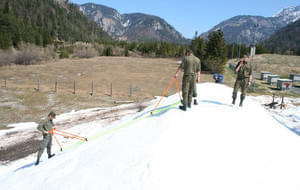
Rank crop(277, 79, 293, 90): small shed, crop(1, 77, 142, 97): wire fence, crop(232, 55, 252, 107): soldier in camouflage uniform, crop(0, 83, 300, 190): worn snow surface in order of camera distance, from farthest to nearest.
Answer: crop(277, 79, 293, 90): small shed
crop(1, 77, 142, 97): wire fence
crop(232, 55, 252, 107): soldier in camouflage uniform
crop(0, 83, 300, 190): worn snow surface

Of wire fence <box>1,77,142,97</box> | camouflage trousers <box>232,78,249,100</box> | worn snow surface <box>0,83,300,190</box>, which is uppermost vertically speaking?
camouflage trousers <box>232,78,249,100</box>

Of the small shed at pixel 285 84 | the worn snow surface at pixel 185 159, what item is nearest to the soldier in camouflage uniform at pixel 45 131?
the worn snow surface at pixel 185 159

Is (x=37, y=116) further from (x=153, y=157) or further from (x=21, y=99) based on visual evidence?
(x=153, y=157)

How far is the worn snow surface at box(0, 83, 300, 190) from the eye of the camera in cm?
Result: 472

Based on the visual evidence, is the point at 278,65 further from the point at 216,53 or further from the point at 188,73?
the point at 188,73

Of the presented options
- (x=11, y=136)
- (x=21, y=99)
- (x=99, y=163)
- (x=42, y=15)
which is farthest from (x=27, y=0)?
(x=99, y=163)

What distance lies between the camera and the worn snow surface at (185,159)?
4.72 meters

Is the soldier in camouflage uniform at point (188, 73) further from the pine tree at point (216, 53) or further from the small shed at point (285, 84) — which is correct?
the pine tree at point (216, 53)

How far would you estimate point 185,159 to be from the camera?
5.20 m

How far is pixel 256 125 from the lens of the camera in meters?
7.49

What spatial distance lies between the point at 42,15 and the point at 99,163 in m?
147

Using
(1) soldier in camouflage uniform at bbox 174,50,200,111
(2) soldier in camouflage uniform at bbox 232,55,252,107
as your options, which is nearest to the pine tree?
(2) soldier in camouflage uniform at bbox 232,55,252,107

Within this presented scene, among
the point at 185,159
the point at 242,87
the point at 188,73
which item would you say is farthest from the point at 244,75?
the point at 185,159

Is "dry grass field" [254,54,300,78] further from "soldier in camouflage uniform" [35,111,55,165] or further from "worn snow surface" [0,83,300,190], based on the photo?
"soldier in camouflage uniform" [35,111,55,165]
